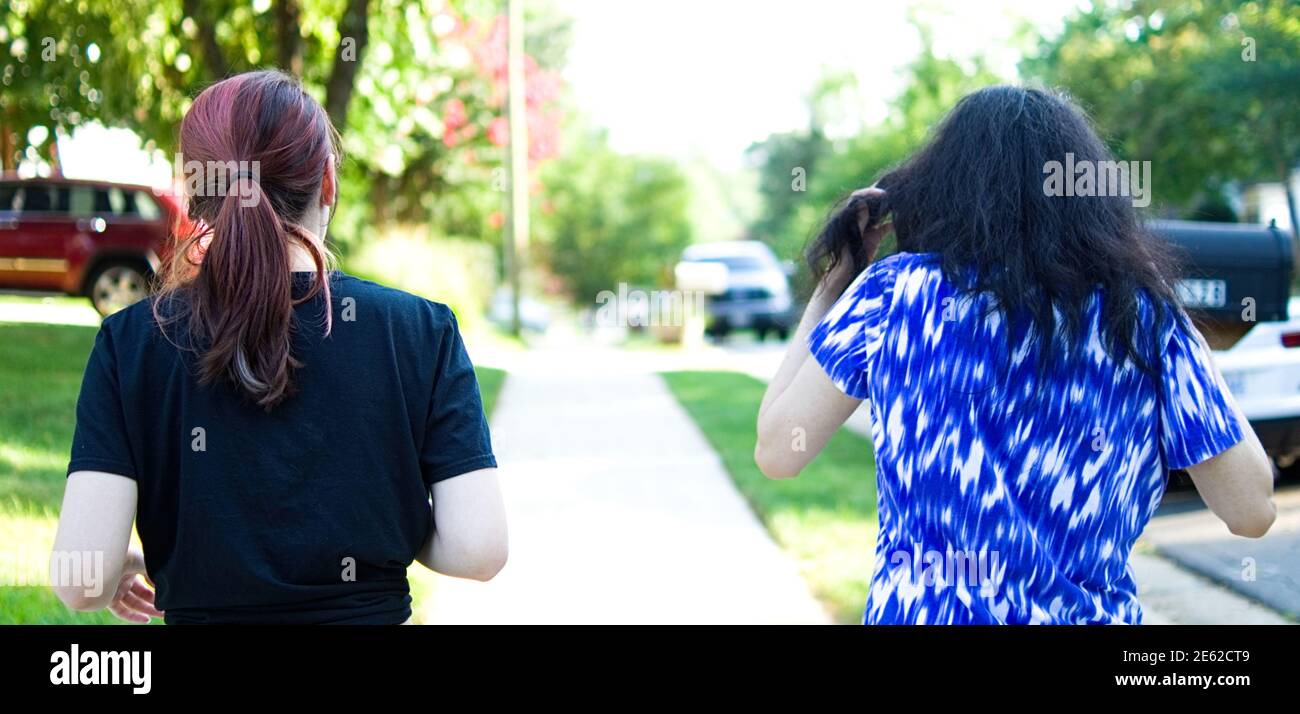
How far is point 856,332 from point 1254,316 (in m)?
5.88

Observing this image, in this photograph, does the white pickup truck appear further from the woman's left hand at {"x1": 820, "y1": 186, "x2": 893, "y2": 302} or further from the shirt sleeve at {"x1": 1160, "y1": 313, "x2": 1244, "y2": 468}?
the shirt sleeve at {"x1": 1160, "y1": 313, "x2": 1244, "y2": 468}

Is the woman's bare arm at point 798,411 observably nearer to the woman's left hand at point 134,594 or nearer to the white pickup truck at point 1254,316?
the woman's left hand at point 134,594

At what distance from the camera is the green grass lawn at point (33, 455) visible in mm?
4824

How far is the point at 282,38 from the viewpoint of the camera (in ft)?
40.5

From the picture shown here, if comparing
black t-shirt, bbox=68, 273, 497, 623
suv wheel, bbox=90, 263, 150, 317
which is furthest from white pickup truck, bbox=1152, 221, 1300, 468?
suv wheel, bbox=90, 263, 150, 317

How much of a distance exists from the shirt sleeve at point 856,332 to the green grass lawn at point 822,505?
3614mm

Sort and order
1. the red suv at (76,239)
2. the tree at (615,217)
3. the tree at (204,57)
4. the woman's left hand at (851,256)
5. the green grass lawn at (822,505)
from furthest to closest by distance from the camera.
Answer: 1. the tree at (615,217)
2. the red suv at (76,239)
3. the tree at (204,57)
4. the green grass lawn at (822,505)
5. the woman's left hand at (851,256)

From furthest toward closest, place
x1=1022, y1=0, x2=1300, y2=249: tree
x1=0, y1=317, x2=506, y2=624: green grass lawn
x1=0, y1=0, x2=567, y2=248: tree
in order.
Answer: x1=1022, y1=0, x2=1300, y2=249: tree → x1=0, y1=0, x2=567, y2=248: tree → x1=0, y1=317, x2=506, y2=624: green grass lawn

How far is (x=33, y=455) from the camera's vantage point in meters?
7.14

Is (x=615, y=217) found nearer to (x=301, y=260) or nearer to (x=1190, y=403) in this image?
(x=301, y=260)

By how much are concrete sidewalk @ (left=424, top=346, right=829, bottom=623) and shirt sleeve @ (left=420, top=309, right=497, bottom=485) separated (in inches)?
142

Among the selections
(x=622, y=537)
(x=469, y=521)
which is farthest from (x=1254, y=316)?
(x=469, y=521)

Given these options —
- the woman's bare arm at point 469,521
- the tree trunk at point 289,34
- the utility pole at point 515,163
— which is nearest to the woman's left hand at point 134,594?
the woman's bare arm at point 469,521

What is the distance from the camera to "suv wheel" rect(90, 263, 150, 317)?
1566 centimetres
